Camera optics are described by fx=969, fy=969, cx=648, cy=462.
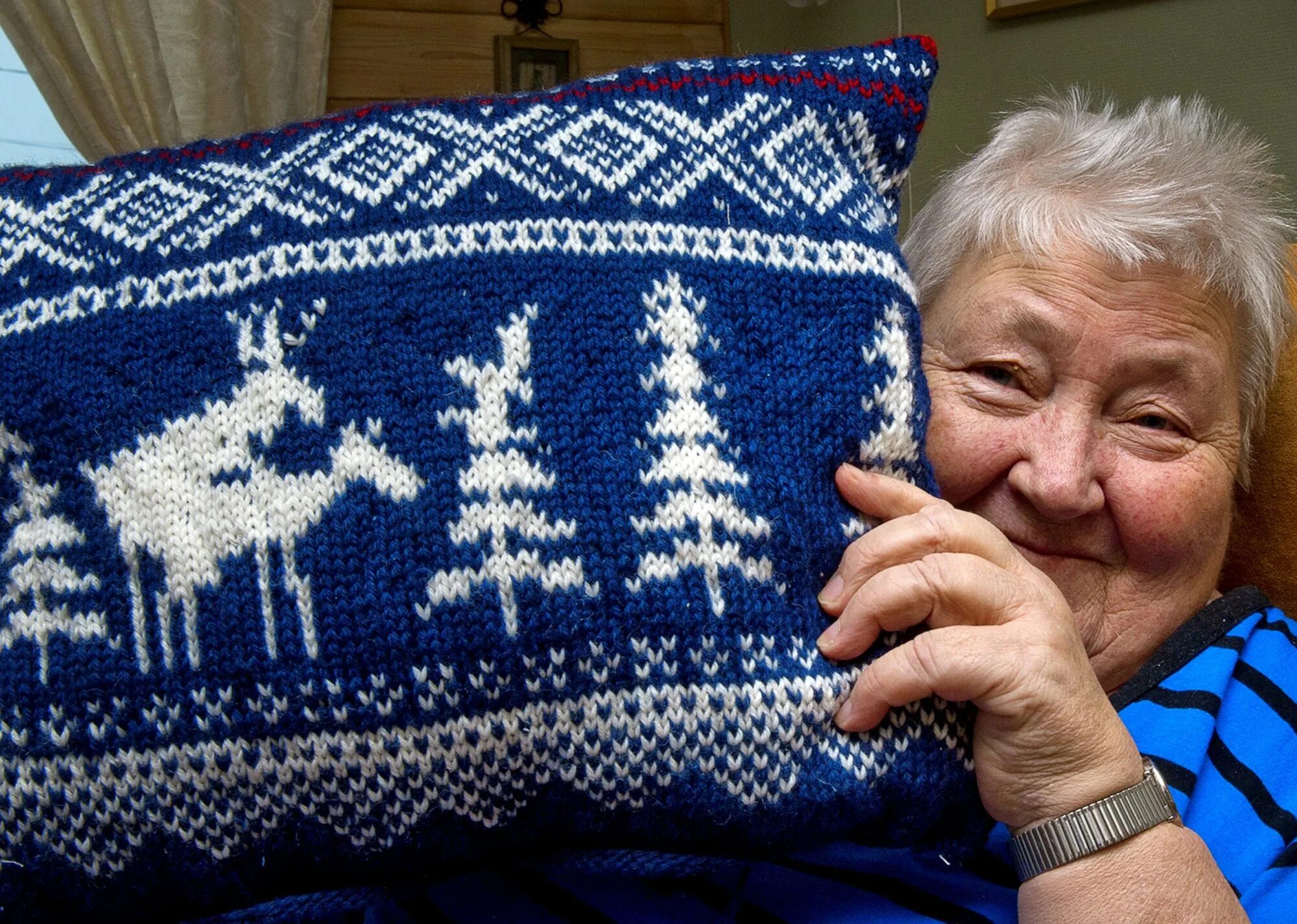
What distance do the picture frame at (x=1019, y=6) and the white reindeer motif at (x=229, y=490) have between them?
167 cm

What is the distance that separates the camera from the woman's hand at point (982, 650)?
60 cm

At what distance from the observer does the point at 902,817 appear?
0.62 m

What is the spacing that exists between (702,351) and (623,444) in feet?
0.26

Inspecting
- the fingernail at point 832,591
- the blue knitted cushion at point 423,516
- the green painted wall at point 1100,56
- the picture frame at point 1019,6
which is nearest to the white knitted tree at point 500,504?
the blue knitted cushion at point 423,516

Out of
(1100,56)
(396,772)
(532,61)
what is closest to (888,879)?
(396,772)

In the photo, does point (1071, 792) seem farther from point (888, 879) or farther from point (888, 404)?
point (888, 404)

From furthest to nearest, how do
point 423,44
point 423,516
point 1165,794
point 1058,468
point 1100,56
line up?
point 423,44 < point 1100,56 < point 1058,468 < point 1165,794 < point 423,516

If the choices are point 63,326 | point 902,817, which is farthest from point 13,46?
point 902,817

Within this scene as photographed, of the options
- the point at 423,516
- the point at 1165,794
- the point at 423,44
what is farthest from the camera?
the point at 423,44

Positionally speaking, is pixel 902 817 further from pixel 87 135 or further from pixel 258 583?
pixel 87 135

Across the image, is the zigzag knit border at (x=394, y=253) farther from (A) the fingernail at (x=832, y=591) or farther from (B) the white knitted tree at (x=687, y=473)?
(A) the fingernail at (x=832, y=591)

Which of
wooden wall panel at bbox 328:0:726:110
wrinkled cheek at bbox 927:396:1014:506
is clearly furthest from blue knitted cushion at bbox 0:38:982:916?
wooden wall panel at bbox 328:0:726:110

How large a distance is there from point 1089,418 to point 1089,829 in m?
0.36

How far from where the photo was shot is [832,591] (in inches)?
24.5
